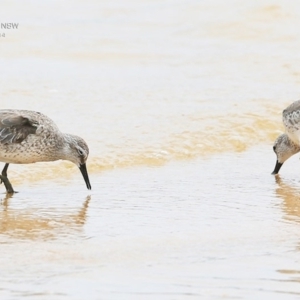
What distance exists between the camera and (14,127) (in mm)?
8055

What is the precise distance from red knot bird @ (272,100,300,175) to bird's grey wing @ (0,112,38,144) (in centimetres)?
254

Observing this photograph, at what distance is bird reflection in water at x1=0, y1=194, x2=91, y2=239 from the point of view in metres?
6.40

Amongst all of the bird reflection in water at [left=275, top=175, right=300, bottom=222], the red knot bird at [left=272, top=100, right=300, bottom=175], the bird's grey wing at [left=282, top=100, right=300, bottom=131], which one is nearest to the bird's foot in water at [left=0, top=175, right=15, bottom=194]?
the bird reflection in water at [left=275, top=175, right=300, bottom=222]

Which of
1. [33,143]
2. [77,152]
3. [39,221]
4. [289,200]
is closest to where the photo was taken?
[39,221]

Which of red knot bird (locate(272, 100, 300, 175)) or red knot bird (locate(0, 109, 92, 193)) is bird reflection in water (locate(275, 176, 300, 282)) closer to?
red knot bird (locate(272, 100, 300, 175))

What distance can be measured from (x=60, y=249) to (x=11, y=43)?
7.96 metres

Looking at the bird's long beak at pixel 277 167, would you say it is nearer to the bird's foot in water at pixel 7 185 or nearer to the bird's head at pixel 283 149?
the bird's head at pixel 283 149

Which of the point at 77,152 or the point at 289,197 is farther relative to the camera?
the point at 77,152

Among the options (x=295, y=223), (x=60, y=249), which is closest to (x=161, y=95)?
(x=295, y=223)

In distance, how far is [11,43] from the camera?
44.2 feet

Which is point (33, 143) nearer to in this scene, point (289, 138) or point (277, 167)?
point (277, 167)

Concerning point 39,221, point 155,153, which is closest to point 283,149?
point 155,153

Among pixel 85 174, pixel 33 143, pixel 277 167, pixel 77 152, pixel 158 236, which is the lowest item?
pixel 277 167

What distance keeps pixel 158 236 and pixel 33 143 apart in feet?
7.49
